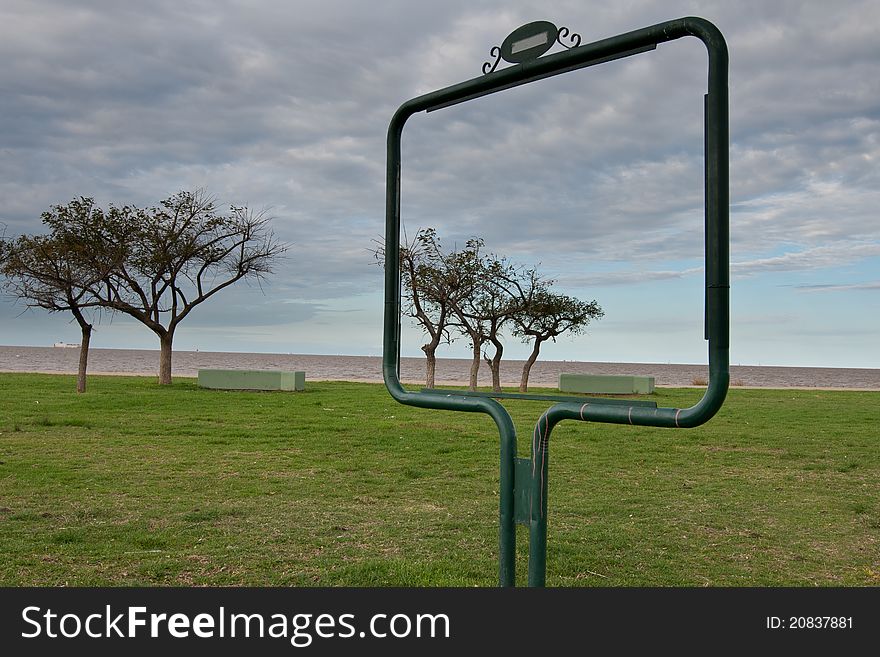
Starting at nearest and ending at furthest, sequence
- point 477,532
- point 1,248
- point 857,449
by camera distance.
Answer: point 477,532, point 857,449, point 1,248

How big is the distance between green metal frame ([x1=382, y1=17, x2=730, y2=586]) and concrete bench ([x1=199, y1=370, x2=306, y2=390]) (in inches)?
801

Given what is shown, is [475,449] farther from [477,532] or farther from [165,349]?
[165,349]

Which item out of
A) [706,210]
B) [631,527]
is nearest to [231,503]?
[631,527]

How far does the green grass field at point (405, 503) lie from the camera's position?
500 centimetres

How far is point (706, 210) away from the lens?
2.71 m

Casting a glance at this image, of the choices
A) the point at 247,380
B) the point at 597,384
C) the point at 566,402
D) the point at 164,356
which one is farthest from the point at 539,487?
the point at 164,356

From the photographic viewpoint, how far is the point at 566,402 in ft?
10.0

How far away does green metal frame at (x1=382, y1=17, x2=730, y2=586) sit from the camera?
267 centimetres

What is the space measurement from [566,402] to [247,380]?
2175 cm

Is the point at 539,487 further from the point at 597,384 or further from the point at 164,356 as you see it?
the point at 164,356

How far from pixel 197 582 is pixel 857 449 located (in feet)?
33.6

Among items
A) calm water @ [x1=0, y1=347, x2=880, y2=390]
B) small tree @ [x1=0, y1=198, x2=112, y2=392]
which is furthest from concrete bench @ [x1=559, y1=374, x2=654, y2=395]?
small tree @ [x1=0, y1=198, x2=112, y2=392]

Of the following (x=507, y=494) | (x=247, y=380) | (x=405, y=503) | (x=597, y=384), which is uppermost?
(x=597, y=384)

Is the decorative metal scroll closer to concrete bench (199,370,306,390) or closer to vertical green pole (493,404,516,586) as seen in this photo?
vertical green pole (493,404,516,586)
